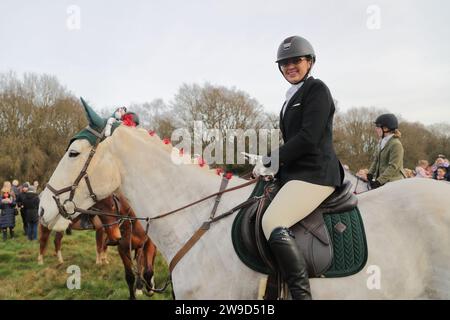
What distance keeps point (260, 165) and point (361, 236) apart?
1.16 meters

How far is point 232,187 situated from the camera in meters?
3.71

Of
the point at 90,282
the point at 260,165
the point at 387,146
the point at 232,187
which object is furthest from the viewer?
the point at 90,282

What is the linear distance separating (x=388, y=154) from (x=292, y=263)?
540 centimetres

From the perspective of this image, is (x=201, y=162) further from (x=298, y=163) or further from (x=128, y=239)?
(x=128, y=239)

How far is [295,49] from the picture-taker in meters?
3.42

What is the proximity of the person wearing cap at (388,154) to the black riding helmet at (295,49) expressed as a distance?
15.1 ft

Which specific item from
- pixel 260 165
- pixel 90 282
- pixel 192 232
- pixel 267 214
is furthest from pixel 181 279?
pixel 90 282

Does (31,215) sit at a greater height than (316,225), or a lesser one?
lesser

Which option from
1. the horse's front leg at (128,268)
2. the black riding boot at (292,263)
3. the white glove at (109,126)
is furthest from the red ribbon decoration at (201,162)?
the horse's front leg at (128,268)

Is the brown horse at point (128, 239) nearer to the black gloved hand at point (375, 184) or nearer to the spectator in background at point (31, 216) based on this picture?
the black gloved hand at point (375, 184)

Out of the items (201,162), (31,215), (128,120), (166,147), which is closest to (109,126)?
(128,120)

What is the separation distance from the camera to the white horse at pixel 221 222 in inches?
124

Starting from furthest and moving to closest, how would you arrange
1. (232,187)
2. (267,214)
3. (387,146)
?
(387,146) → (232,187) → (267,214)
